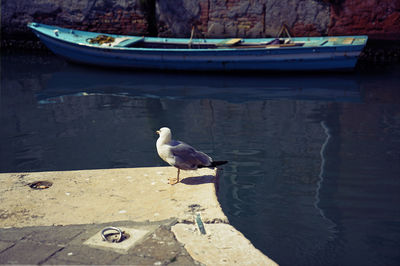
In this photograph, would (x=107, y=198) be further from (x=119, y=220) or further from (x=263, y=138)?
(x=263, y=138)

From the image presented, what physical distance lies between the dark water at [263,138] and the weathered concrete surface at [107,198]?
650mm

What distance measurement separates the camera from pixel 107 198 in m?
3.98

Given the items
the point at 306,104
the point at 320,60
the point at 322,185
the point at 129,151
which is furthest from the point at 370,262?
the point at 320,60

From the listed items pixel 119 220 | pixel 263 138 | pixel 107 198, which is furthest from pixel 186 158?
pixel 263 138

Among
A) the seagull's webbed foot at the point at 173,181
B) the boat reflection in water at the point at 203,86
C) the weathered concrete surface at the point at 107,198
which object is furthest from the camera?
the boat reflection in water at the point at 203,86

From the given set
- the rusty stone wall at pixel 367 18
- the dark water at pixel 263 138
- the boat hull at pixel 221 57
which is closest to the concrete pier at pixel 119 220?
the dark water at pixel 263 138

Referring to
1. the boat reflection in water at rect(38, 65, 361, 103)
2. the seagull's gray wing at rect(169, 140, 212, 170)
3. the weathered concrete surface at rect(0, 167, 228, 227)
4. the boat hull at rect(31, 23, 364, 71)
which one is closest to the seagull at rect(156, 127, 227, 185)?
the seagull's gray wing at rect(169, 140, 212, 170)

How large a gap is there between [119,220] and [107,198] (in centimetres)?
45

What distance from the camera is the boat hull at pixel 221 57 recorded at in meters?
10.7

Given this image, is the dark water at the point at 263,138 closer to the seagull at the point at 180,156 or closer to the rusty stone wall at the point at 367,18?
the seagull at the point at 180,156

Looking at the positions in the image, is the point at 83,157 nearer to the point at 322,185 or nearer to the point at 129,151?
the point at 129,151

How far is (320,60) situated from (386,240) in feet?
24.0

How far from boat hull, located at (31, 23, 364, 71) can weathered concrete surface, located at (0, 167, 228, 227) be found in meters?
6.80

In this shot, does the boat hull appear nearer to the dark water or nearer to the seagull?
the dark water
